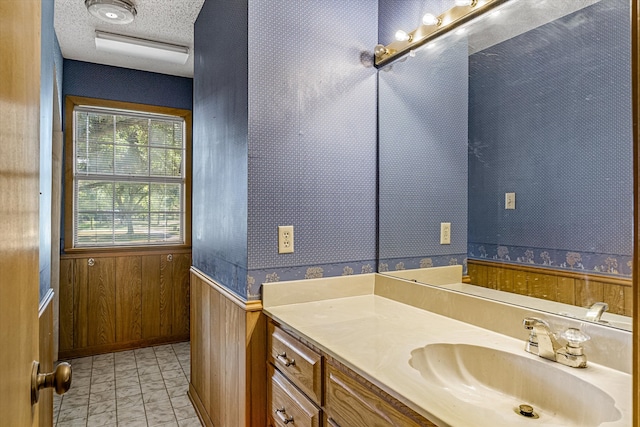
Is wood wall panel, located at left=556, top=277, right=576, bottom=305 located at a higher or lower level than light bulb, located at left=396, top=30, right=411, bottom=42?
lower

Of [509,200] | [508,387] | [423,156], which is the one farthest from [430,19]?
[508,387]

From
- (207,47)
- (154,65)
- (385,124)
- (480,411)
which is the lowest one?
(480,411)

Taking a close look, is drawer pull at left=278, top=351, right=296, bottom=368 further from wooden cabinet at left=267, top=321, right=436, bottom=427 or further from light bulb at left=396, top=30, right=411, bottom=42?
light bulb at left=396, top=30, right=411, bottom=42

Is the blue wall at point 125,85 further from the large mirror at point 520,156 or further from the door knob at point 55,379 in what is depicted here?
the door knob at point 55,379

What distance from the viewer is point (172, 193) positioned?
3908 millimetres

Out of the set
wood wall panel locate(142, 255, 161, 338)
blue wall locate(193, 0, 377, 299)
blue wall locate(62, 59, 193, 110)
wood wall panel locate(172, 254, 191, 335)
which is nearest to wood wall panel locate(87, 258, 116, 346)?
wood wall panel locate(142, 255, 161, 338)

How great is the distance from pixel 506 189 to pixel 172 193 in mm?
3243

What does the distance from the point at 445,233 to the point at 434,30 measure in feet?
2.82

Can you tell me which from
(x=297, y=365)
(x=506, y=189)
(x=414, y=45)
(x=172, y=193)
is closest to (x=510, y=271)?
(x=506, y=189)

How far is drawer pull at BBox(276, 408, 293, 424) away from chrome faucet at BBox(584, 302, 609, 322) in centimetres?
102

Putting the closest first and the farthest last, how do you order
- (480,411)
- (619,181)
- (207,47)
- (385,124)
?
1. (480,411)
2. (619,181)
3. (385,124)
4. (207,47)

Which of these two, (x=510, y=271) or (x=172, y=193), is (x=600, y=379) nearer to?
(x=510, y=271)

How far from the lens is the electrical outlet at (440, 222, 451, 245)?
1.73 meters

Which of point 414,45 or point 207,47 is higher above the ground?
point 207,47
